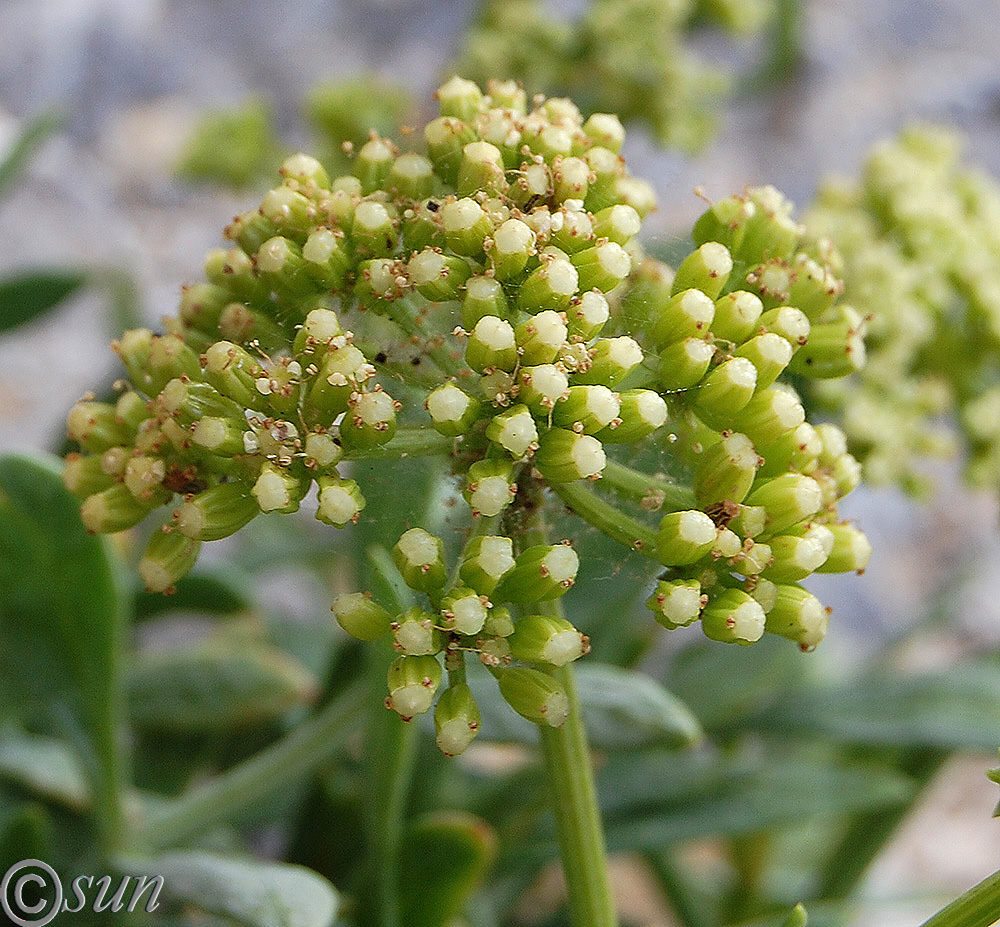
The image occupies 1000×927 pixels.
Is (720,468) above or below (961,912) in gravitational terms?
above

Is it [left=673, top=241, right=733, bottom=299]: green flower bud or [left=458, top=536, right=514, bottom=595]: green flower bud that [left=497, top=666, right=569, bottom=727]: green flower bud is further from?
[left=673, top=241, right=733, bottom=299]: green flower bud

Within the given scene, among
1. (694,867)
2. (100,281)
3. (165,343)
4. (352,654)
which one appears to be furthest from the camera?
(694,867)

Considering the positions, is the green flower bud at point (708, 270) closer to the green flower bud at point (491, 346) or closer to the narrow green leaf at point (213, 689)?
the green flower bud at point (491, 346)

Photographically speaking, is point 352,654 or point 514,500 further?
point 352,654

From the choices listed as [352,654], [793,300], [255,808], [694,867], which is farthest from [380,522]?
[694,867]

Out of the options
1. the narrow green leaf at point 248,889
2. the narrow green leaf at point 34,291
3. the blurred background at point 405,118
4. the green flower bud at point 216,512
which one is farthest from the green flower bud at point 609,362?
the blurred background at point 405,118

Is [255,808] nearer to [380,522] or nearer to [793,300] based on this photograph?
[380,522]

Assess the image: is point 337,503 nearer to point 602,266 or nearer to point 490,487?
point 490,487
